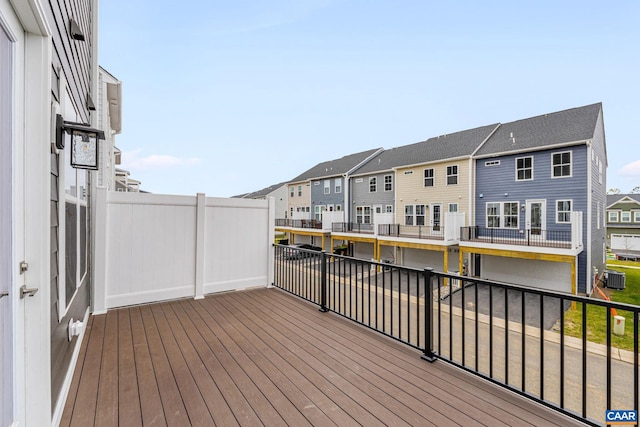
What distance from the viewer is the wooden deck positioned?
70.9 inches

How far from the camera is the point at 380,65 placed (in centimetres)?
1357

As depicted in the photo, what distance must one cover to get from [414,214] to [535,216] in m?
5.24

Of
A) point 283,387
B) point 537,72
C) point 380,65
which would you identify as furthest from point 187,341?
point 537,72

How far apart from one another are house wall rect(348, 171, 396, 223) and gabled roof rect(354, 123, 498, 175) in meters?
0.47

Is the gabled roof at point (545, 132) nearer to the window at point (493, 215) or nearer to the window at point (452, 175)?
the window at point (452, 175)

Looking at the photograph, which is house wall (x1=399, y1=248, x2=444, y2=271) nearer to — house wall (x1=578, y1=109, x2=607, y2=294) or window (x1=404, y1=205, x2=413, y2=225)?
window (x1=404, y1=205, x2=413, y2=225)

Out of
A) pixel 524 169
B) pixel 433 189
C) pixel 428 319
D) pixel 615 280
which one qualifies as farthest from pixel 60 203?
pixel 615 280

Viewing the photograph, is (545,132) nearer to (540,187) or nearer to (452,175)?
(540,187)

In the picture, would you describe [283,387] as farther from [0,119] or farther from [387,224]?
[387,224]

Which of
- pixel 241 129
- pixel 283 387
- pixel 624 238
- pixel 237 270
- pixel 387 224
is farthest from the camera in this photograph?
pixel 624 238

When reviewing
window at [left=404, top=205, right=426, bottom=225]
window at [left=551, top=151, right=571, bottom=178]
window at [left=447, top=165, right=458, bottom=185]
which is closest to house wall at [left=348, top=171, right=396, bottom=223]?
window at [left=404, top=205, right=426, bottom=225]

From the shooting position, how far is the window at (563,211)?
10398 mm

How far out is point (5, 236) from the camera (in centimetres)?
115

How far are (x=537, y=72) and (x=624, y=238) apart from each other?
55.3 ft
